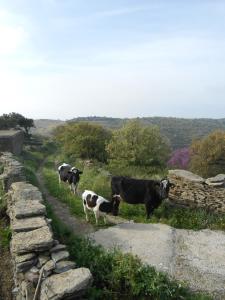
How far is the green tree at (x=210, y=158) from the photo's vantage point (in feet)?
81.4

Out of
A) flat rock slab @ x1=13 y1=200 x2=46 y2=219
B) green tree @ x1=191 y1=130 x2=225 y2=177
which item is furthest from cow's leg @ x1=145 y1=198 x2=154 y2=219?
green tree @ x1=191 y1=130 x2=225 y2=177

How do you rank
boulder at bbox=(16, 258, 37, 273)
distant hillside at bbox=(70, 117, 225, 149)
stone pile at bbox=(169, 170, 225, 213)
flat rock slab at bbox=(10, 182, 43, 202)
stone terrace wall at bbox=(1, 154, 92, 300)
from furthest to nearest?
distant hillside at bbox=(70, 117, 225, 149) < stone pile at bbox=(169, 170, 225, 213) < flat rock slab at bbox=(10, 182, 43, 202) < boulder at bbox=(16, 258, 37, 273) < stone terrace wall at bbox=(1, 154, 92, 300)

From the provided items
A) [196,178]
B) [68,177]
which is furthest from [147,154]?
[196,178]

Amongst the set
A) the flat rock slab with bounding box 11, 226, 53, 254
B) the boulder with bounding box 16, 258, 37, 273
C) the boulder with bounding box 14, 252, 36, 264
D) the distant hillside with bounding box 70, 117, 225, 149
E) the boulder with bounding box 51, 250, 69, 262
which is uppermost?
the flat rock slab with bounding box 11, 226, 53, 254

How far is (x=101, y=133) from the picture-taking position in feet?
106

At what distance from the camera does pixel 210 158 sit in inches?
975

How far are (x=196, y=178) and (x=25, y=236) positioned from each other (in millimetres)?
7913

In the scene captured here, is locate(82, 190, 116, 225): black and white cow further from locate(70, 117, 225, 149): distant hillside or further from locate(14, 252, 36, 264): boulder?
locate(70, 117, 225, 149): distant hillside

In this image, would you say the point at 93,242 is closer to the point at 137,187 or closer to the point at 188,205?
the point at 137,187

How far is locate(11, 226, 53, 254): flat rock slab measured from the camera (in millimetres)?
7797

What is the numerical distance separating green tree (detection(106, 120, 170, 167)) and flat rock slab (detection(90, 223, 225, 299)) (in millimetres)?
12403

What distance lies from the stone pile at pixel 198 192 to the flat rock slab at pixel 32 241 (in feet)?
23.3

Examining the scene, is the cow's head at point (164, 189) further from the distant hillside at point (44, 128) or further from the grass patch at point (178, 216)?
the distant hillside at point (44, 128)

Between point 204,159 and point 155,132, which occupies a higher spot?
point 155,132
